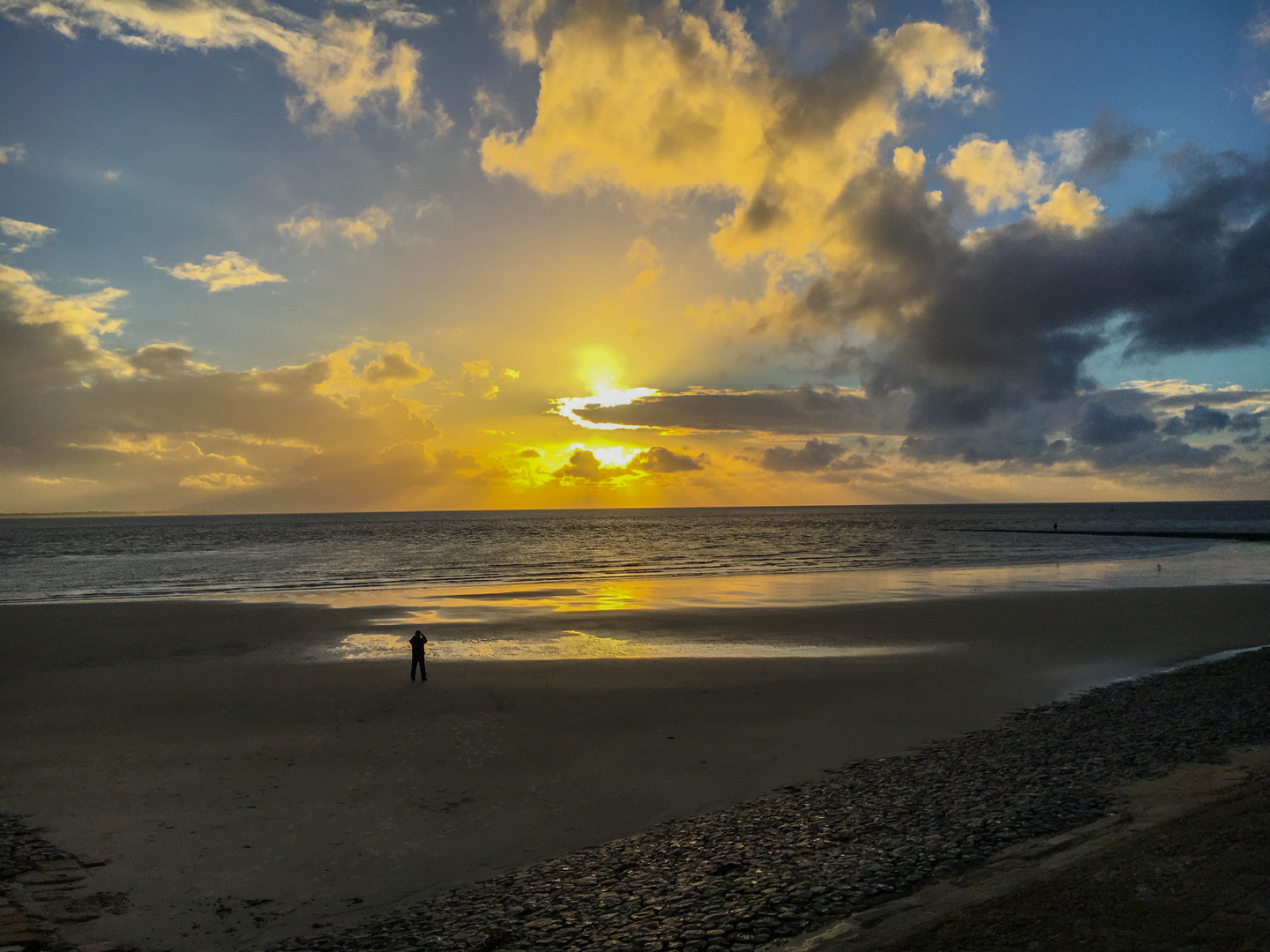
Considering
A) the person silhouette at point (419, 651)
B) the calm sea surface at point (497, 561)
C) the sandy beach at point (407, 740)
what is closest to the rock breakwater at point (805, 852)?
the sandy beach at point (407, 740)

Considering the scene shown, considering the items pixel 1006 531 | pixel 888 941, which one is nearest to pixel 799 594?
pixel 888 941

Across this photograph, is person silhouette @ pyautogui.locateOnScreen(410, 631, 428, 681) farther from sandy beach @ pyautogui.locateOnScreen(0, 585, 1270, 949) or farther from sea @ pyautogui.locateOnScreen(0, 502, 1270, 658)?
sea @ pyautogui.locateOnScreen(0, 502, 1270, 658)

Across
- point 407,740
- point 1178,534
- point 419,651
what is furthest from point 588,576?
point 1178,534

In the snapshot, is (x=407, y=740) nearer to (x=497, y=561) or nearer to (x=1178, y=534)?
(x=497, y=561)

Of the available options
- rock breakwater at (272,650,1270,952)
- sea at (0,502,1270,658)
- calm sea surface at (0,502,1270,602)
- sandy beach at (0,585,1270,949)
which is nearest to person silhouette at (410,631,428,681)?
sandy beach at (0,585,1270,949)

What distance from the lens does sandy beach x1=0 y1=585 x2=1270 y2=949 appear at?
977 centimetres

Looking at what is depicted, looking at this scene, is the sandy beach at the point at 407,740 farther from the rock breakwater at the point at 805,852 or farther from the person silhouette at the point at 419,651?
the rock breakwater at the point at 805,852

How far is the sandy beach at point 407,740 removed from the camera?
9.77 metres

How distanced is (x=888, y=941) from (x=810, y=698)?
12.0 metres

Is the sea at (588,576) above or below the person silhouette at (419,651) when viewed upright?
below

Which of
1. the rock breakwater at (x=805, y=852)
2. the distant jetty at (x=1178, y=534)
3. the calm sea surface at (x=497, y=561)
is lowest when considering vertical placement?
the calm sea surface at (x=497, y=561)

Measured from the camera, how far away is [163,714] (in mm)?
17500

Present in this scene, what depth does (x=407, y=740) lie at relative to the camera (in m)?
15.4

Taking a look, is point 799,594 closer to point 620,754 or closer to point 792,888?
point 620,754
